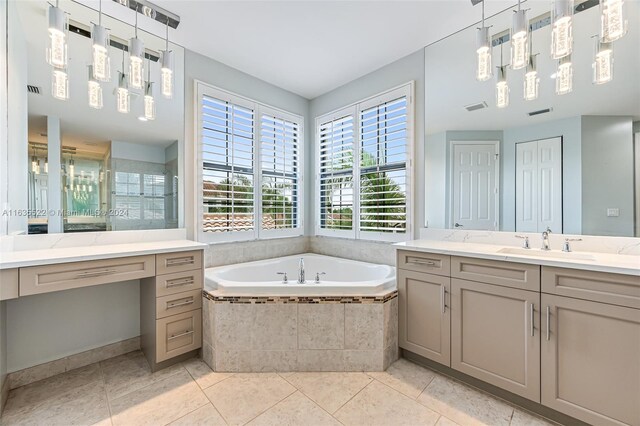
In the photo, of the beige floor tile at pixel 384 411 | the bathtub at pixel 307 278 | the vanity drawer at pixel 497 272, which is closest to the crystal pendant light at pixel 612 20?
the vanity drawer at pixel 497 272

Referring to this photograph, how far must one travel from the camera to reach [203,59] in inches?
107

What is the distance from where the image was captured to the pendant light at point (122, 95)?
2.19 metres

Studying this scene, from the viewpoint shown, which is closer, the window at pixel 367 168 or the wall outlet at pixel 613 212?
the wall outlet at pixel 613 212

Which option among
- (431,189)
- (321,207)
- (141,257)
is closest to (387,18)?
(431,189)

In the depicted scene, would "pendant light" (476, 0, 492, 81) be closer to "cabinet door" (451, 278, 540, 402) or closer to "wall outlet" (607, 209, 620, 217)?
"wall outlet" (607, 209, 620, 217)

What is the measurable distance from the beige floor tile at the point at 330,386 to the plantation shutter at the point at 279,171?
170 cm

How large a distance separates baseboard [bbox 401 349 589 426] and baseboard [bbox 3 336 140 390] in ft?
7.56

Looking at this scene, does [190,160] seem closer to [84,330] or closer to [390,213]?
[84,330]

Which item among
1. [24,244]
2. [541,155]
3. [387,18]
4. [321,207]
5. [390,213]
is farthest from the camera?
[321,207]

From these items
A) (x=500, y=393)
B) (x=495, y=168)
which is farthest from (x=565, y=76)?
(x=500, y=393)

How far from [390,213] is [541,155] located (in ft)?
4.23

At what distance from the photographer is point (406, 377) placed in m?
1.96

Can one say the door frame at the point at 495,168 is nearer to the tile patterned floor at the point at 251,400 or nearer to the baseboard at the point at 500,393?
the baseboard at the point at 500,393

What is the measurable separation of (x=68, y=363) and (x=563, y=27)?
3.94 meters
